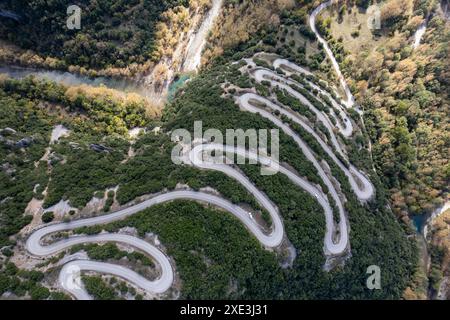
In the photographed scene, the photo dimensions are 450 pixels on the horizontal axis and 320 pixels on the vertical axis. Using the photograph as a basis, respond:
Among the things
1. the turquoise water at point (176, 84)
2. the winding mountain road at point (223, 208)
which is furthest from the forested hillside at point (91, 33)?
the winding mountain road at point (223, 208)

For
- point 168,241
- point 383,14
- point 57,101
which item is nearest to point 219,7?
point 383,14

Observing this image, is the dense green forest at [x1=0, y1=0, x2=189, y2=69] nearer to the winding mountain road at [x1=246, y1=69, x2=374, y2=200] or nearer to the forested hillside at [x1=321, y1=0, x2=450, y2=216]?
the winding mountain road at [x1=246, y1=69, x2=374, y2=200]

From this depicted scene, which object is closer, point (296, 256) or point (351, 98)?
point (296, 256)

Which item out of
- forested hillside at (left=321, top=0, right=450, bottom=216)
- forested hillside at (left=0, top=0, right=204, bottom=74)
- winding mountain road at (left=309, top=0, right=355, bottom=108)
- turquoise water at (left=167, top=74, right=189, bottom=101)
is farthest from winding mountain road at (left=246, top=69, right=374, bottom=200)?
forested hillside at (left=0, top=0, right=204, bottom=74)

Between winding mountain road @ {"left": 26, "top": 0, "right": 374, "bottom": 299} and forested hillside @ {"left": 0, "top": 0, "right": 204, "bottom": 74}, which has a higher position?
forested hillside @ {"left": 0, "top": 0, "right": 204, "bottom": 74}

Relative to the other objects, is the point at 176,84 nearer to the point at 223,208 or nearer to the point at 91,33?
the point at 91,33

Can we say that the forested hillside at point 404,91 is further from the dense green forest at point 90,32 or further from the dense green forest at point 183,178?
the dense green forest at point 90,32

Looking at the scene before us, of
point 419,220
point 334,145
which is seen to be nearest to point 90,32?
point 334,145

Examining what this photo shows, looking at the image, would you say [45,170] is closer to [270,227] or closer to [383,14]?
[270,227]
